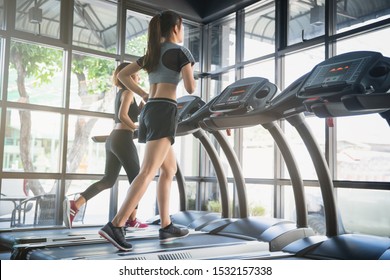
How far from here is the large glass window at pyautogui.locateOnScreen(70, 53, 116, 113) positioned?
4598 mm

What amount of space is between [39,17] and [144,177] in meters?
2.81

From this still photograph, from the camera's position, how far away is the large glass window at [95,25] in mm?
4664

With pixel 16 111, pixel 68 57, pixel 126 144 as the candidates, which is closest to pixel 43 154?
pixel 16 111

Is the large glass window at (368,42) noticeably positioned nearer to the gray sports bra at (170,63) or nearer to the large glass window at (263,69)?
the large glass window at (263,69)

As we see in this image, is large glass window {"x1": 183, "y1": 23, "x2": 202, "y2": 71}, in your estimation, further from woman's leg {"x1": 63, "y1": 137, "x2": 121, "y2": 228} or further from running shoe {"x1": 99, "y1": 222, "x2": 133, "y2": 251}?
running shoe {"x1": 99, "y1": 222, "x2": 133, "y2": 251}

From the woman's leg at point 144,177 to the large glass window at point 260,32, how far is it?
268 centimetres

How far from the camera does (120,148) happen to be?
3.32m

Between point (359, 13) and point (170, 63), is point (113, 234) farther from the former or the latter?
point (359, 13)

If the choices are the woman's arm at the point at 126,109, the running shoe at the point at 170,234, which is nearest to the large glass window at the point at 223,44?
the woman's arm at the point at 126,109

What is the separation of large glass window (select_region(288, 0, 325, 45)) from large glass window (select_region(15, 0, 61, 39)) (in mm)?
2501

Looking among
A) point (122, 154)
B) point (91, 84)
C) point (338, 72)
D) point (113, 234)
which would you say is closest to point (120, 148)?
point (122, 154)

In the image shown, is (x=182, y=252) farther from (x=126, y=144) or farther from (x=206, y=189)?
(x=206, y=189)

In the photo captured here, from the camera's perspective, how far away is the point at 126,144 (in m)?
3.33

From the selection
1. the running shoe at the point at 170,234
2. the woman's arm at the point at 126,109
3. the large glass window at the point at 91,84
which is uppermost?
the large glass window at the point at 91,84
